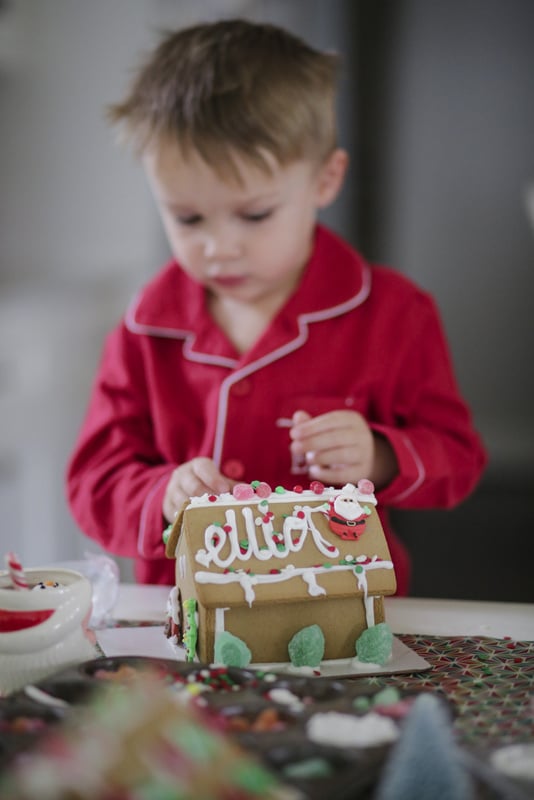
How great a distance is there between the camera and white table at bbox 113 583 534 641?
3.04 feet

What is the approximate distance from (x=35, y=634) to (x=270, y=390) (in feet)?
1.90

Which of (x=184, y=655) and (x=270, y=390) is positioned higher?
(x=270, y=390)

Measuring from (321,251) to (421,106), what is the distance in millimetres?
664

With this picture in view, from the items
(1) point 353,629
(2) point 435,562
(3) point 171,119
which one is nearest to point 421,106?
(3) point 171,119

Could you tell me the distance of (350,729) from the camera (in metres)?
0.60

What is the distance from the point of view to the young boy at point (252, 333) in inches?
44.8

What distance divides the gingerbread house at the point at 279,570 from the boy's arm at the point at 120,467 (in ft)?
0.90

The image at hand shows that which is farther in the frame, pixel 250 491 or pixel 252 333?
pixel 252 333

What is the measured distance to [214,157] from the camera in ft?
3.69

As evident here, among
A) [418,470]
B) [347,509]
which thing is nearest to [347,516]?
[347,509]

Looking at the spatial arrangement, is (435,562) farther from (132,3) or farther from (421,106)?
(132,3)

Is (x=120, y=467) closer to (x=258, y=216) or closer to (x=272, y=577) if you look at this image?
(x=258, y=216)

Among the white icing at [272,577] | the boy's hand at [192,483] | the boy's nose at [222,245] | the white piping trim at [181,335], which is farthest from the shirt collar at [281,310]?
the white icing at [272,577]

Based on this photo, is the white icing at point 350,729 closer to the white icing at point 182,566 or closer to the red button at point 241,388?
the white icing at point 182,566
